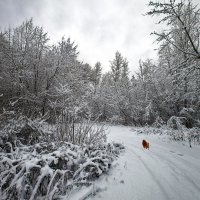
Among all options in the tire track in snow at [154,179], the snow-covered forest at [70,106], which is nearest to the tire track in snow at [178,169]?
the tire track in snow at [154,179]

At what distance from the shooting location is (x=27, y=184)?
2197mm

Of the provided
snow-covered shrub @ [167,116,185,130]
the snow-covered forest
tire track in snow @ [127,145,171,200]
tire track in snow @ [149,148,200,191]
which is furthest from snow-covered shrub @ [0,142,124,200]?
snow-covered shrub @ [167,116,185,130]

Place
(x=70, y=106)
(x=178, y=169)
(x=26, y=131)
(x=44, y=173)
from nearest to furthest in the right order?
(x=44, y=173), (x=178, y=169), (x=26, y=131), (x=70, y=106)

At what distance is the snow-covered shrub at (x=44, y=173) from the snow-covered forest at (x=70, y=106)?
0.01 meters

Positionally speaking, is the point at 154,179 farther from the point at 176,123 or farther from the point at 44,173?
the point at 176,123

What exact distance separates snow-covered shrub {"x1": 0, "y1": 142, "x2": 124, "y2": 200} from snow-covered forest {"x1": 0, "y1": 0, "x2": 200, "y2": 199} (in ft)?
0.04

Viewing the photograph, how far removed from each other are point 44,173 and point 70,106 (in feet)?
16.2

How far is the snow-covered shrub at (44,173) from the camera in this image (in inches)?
84.0

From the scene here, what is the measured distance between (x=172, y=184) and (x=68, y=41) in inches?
435

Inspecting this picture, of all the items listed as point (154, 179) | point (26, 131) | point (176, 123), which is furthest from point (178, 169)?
point (176, 123)

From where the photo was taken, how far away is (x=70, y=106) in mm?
7125

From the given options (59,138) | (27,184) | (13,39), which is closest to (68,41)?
(13,39)

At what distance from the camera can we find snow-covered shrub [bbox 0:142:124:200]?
2135mm

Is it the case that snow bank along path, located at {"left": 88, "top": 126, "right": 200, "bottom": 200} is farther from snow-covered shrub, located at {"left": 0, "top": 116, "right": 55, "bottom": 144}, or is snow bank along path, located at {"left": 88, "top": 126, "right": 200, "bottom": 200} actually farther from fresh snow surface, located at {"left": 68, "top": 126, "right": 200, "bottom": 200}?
snow-covered shrub, located at {"left": 0, "top": 116, "right": 55, "bottom": 144}
